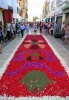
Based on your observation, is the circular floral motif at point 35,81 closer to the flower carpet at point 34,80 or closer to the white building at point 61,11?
the flower carpet at point 34,80

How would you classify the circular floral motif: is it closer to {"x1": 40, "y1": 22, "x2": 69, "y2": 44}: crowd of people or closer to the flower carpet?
the flower carpet

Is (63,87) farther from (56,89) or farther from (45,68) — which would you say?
(45,68)

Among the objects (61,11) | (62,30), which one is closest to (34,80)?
(62,30)

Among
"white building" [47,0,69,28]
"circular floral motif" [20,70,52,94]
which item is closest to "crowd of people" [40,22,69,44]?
"white building" [47,0,69,28]

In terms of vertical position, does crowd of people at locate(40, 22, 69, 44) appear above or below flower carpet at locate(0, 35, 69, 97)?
above

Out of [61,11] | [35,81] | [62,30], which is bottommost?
[35,81]

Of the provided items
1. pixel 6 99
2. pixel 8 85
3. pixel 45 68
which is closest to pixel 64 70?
pixel 45 68

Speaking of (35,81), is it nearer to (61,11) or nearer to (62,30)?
(62,30)

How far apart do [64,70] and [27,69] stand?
1.71 m

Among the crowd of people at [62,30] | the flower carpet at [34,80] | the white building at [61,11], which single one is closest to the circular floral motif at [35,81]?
the flower carpet at [34,80]

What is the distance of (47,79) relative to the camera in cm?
508

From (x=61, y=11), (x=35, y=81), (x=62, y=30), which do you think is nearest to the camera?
(x=35, y=81)

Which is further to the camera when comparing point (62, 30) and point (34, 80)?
point (62, 30)

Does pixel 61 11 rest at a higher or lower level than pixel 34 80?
higher
